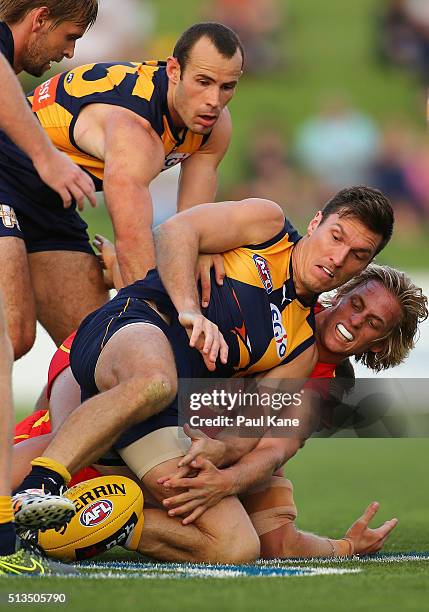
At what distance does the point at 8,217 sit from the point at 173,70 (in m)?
1.06

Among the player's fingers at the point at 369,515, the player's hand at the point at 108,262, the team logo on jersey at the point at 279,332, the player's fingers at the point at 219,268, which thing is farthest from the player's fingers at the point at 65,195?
the player's fingers at the point at 369,515

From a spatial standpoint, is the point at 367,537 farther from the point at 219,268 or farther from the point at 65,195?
the point at 65,195

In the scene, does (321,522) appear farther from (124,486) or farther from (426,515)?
(124,486)

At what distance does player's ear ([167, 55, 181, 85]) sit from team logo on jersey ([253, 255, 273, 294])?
1.14 m

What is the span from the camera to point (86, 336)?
16.2ft

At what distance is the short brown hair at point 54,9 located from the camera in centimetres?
539

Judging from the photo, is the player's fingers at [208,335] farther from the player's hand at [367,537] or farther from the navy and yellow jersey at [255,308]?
the player's hand at [367,537]

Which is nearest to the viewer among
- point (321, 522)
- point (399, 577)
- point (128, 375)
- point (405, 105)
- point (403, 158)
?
point (399, 577)

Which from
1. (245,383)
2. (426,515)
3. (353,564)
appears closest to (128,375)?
(245,383)

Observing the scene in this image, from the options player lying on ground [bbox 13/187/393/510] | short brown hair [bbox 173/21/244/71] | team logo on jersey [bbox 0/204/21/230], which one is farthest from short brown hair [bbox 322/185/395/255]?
team logo on jersey [bbox 0/204/21/230]

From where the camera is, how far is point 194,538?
4570 millimetres

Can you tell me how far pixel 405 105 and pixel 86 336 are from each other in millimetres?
15567

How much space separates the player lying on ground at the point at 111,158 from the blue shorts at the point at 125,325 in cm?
48

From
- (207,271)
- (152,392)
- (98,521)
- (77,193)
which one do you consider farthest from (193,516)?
(77,193)
